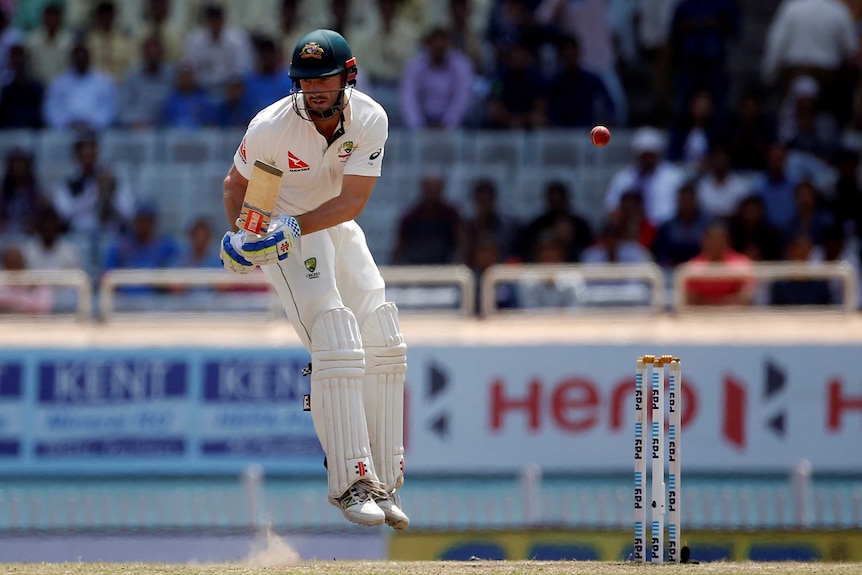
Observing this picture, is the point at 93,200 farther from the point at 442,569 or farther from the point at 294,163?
the point at 442,569

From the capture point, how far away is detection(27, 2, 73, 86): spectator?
552 inches

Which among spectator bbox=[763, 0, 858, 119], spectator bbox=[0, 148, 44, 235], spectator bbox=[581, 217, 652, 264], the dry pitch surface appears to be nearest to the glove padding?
the dry pitch surface

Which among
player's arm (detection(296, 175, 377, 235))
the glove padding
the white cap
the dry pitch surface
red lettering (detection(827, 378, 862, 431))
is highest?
the white cap

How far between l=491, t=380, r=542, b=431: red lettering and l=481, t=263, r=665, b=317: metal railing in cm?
60

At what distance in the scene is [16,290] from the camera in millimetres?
Answer: 11086

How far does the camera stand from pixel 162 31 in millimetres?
14125

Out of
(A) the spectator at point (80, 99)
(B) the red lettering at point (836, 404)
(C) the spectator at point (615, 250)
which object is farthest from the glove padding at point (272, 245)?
(A) the spectator at point (80, 99)

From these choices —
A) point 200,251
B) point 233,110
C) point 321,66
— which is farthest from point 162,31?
point 321,66

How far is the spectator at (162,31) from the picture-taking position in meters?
14.1

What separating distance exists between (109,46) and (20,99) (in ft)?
3.00

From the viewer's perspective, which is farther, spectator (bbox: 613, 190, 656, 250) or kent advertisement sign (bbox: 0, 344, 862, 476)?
spectator (bbox: 613, 190, 656, 250)

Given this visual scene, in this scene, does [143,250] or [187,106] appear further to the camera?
[187,106]

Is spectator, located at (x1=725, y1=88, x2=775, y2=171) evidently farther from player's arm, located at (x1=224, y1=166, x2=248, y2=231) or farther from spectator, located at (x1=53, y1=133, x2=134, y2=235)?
player's arm, located at (x1=224, y1=166, x2=248, y2=231)

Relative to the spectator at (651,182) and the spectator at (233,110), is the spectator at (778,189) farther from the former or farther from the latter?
the spectator at (233,110)
